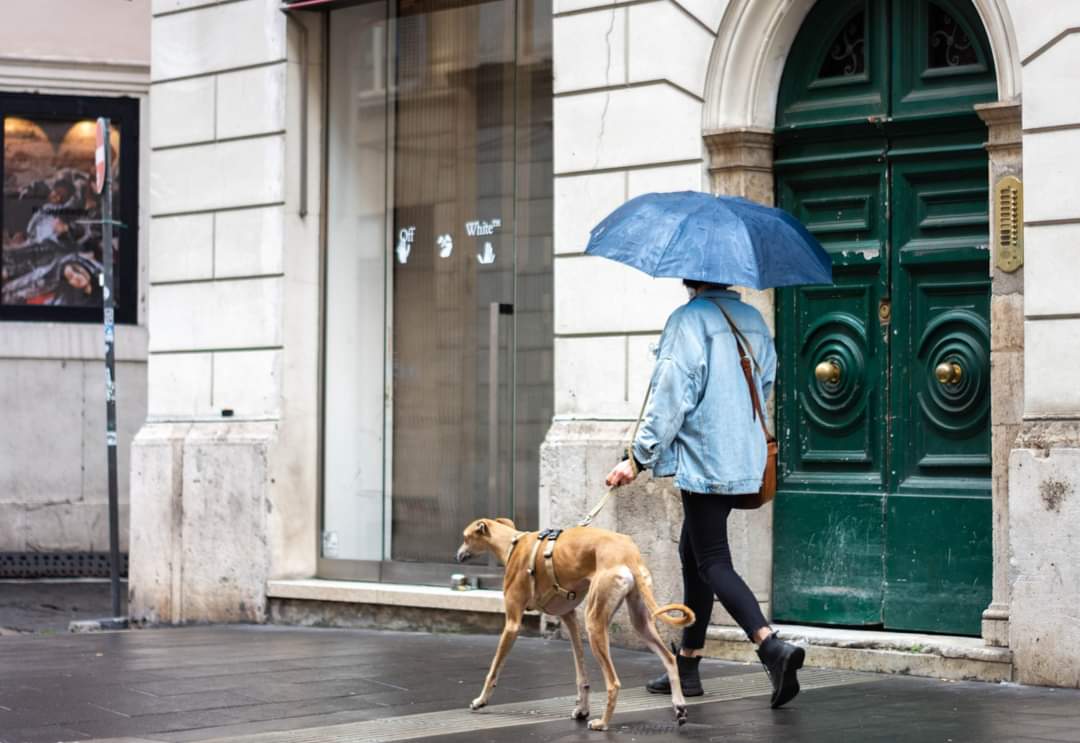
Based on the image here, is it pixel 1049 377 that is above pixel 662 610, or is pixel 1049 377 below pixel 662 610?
above

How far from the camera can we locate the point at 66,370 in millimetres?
17078

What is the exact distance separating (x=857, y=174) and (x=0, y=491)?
10312 mm

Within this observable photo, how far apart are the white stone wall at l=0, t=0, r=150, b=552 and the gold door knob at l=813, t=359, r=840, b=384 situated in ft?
30.3

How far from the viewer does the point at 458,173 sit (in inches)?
465

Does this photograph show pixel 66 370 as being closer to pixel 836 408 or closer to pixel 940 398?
pixel 836 408

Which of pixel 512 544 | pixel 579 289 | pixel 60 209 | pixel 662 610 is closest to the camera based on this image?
pixel 662 610

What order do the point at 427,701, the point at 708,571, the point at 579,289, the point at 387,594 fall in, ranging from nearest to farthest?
1. the point at 708,571
2. the point at 427,701
3. the point at 579,289
4. the point at 387,594

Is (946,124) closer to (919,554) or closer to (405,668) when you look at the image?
(919,554)

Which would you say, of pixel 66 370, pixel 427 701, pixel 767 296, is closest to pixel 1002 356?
pixel 767 296

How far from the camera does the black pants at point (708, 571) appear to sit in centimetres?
751

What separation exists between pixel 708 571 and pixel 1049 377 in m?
2.01

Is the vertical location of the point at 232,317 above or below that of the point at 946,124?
below

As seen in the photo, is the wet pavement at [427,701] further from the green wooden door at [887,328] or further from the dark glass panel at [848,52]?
the dark glass panel at [848,52]

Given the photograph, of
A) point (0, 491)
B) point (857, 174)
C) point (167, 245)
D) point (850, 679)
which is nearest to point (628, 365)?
point (857, 174)
